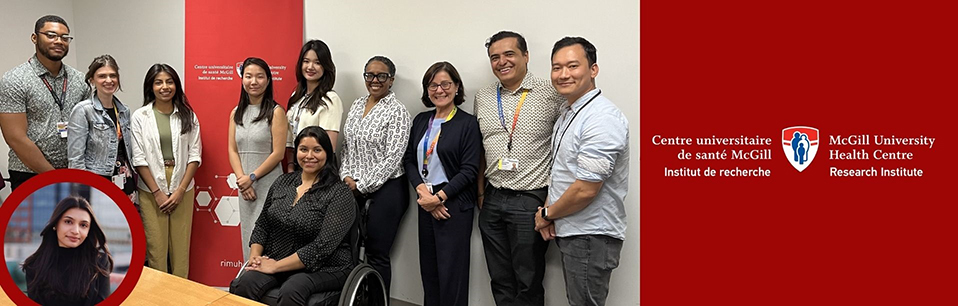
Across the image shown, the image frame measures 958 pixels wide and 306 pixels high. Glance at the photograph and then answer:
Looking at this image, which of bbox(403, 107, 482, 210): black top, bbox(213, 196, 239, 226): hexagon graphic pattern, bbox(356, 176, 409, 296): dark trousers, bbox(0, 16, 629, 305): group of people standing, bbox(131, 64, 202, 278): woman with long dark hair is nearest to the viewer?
bbox(0, 16, 629, 305): group of people standing

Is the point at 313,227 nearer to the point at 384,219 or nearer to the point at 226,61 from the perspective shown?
the point at 384,219

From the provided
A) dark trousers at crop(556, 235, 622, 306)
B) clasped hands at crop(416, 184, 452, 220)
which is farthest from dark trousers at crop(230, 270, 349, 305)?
dark trousers at crop(556, 235, 622, 306)

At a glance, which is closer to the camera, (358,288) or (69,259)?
(69,259)

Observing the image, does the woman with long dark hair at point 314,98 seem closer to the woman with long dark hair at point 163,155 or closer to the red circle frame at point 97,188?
Answer: the woman with long dark hair at point 163,155

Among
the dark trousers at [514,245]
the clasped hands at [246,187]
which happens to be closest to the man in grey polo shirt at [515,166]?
the dark trousers at [514,245]

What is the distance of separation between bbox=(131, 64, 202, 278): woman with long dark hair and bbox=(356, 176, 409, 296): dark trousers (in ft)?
3.90

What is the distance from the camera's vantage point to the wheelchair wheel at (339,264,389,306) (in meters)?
2.43

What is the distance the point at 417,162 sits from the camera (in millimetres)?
3244

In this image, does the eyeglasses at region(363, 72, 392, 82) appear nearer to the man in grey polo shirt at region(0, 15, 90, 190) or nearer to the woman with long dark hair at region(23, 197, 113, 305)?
the man in grey polo shirt at region(0, 15, 90, 190)

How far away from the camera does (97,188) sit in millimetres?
1066

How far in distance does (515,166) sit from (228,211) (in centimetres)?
208

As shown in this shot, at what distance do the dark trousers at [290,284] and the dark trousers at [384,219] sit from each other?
591 mm

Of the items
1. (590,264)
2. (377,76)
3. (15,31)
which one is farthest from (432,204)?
(15,31)

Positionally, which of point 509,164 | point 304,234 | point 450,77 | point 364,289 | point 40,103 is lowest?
point 364,289
